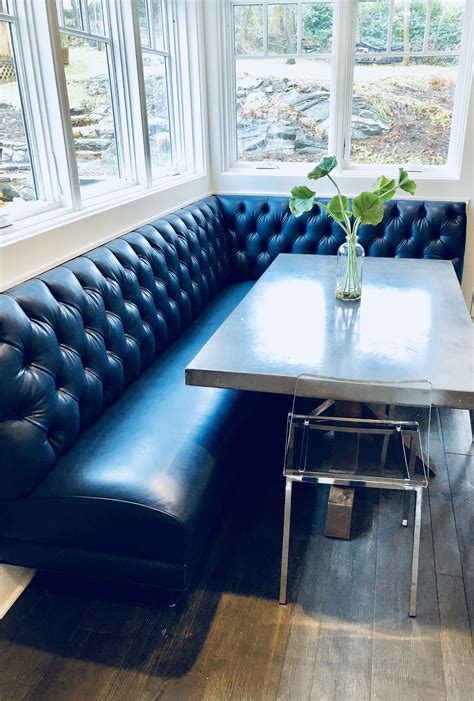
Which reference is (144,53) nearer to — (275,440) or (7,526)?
(275,440)

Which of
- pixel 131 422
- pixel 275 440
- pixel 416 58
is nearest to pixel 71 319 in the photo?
pixel 131 422

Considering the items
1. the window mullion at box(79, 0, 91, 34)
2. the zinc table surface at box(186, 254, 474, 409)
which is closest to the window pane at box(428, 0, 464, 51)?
the zinc table surface at box(186, 254, 474, 409)

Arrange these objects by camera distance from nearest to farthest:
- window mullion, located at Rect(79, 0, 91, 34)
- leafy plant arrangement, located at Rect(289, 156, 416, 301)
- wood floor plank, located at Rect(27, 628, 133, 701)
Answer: wood floor plank, located at Rect(27, 628, 133, 701), leafy plant arrangement, located at Rect(289, 156, 416, 301), window mullion, located at Rect(79, 0, 91, 34)

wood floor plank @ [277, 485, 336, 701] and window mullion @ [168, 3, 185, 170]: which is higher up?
window mullion @ [168, 3, 185, 170]

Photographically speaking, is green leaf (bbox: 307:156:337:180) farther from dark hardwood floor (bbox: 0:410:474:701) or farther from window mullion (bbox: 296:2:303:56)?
window mullion (bbox: 296:2:303:56)

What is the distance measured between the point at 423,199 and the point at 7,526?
282cm

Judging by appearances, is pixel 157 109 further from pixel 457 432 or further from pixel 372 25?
pixel 457 432

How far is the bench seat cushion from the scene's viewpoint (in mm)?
1530

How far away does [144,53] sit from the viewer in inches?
114

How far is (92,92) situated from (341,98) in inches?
61.6

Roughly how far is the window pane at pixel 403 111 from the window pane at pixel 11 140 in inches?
82.0

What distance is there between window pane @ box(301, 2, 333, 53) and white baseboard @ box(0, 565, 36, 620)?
3.11m

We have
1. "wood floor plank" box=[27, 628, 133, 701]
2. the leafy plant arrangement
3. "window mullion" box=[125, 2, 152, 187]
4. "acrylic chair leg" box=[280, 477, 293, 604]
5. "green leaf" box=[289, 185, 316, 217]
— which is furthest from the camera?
"window mullion" box=[125, 2, 152, 187]

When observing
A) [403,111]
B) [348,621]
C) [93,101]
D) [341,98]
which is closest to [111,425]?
[348,621]
